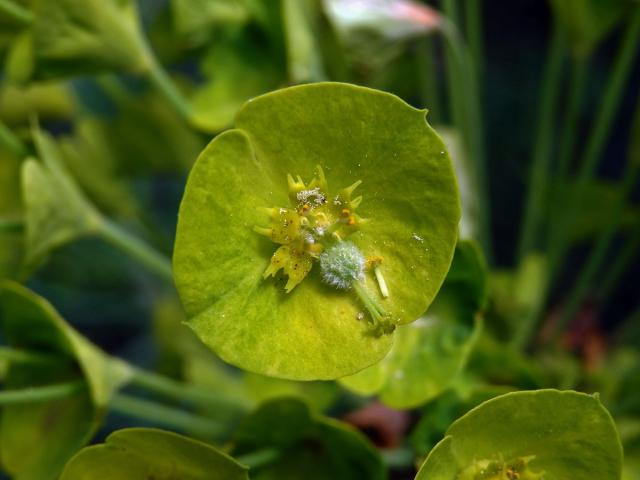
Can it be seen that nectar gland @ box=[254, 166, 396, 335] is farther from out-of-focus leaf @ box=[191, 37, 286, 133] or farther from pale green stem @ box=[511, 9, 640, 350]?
pale green stem @ box=[511, 9, 640, 350]

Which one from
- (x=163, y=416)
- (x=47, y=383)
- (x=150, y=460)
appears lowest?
(x=163, y=416)

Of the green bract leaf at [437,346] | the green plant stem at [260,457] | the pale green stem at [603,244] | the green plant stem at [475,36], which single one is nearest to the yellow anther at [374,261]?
the green bract leaf at [437,346]

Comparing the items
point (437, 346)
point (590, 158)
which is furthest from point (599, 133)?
point (437, 346)

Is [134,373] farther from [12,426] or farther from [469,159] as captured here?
[469,159]

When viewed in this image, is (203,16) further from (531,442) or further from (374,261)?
(531,442)

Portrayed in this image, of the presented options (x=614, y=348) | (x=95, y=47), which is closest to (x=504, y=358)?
(x=614, y=348)

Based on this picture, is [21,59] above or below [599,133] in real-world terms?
above

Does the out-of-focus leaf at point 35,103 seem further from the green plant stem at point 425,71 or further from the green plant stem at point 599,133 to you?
the green plant stem at point 599,133
